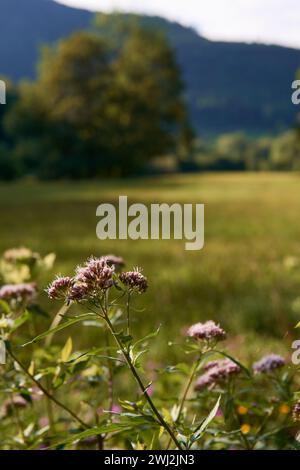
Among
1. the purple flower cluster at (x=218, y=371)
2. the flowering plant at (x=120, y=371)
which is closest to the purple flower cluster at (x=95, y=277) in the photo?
the flowering plant at (x=120, y=371)

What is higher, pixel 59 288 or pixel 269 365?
pixel 59 288

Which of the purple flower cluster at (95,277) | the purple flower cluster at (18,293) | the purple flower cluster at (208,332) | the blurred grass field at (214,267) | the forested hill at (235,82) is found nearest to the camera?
the purple flower cluster at (95,277)

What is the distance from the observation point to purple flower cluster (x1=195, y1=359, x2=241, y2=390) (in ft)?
4.42

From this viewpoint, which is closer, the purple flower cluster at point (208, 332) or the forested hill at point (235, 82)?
the purple flower cluster at point (208, 332)

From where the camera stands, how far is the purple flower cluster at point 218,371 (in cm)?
135

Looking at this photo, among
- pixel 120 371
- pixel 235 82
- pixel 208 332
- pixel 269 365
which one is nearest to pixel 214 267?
pixel 120 371

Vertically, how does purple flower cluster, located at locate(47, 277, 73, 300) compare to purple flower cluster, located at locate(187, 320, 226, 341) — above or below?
above

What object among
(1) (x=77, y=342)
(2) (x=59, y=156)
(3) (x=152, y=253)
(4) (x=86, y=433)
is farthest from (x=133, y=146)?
(4) (x=86, y=433)

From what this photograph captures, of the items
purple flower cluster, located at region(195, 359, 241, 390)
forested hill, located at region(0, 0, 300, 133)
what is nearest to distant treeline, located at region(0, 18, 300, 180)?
purple flower cluster, located at region(195, 359, 241, 390)

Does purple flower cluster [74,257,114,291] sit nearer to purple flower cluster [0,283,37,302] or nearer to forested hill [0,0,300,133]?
purple flower cluster [0,283,37,302]

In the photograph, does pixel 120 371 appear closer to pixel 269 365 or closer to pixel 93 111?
pixel 269 365

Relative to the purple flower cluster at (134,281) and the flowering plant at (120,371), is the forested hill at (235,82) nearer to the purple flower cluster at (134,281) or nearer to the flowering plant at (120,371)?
the flowering plant at (120,371)

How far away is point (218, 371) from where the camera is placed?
1.37 meters
